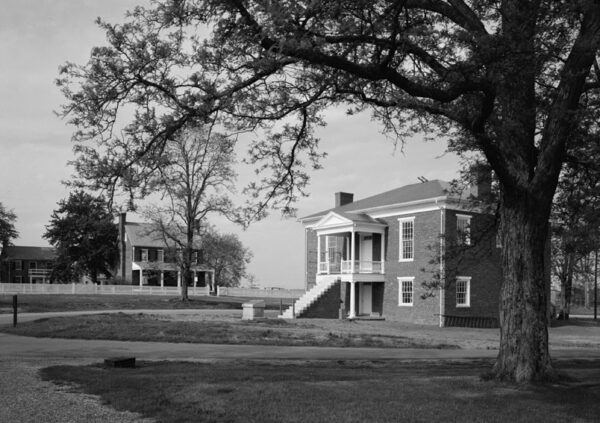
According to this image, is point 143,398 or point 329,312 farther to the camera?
point 329,312

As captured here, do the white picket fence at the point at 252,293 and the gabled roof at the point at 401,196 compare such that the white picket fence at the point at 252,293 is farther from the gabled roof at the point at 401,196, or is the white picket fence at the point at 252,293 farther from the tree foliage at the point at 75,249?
the gabled roof at the point at 401,196

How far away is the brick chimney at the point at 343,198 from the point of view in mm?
48031

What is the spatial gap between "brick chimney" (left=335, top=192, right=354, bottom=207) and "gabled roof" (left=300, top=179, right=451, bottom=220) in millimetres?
2213

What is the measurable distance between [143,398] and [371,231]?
30317 millimetres

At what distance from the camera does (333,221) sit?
4009 centimetres

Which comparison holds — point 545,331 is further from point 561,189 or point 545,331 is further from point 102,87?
point 102,87

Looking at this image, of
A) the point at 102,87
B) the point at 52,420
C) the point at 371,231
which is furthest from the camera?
the point at 371,231

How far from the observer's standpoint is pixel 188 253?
4959cm

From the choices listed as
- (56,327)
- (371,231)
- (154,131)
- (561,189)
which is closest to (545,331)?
(561,189)

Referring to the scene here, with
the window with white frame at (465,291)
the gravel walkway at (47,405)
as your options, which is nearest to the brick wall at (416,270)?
the window with white frame at (465,291)

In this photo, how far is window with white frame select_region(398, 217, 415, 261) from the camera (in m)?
38.0

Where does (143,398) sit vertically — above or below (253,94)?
below

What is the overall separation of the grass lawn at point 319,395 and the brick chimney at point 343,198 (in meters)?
34.5

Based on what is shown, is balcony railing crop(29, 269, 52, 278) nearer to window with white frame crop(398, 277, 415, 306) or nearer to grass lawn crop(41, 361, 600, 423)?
window with white frame crop(398, 277, 415, 306)
